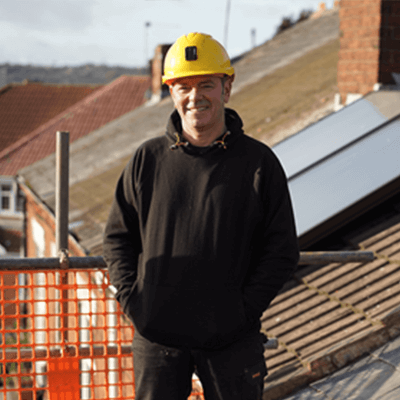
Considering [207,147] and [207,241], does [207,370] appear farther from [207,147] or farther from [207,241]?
[207,147]

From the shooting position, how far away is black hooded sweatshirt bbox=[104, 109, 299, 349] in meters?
2.28

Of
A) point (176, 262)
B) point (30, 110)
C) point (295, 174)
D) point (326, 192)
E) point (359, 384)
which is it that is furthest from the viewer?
point (30, 110)

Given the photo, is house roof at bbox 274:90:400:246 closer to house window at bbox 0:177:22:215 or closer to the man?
the man

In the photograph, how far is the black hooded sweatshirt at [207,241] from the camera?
2.28 meters

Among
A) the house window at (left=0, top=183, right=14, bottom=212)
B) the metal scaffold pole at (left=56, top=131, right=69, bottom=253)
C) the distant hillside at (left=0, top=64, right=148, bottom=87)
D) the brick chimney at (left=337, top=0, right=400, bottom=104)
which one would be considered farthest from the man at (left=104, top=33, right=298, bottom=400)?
the distant hillside at (left=0, top=64, right=148, bottom=87)

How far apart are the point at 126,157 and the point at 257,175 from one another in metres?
11.1

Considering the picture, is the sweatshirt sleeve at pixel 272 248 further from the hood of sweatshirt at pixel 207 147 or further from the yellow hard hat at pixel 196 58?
the yellow hard hat at pixel 196 58

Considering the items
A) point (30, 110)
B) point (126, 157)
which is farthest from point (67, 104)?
point (126, 157)

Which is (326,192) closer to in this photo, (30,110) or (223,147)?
(223,147)

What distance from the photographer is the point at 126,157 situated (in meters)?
13.2

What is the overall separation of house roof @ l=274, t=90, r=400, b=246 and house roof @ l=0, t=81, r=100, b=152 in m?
29.0

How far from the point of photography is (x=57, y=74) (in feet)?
215

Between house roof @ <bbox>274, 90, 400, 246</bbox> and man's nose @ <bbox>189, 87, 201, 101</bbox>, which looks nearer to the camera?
Answer: man's nose @ <bbox>189, 87, 201, 101</bbox>

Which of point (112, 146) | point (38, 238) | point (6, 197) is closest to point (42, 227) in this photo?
point (38, 238)
